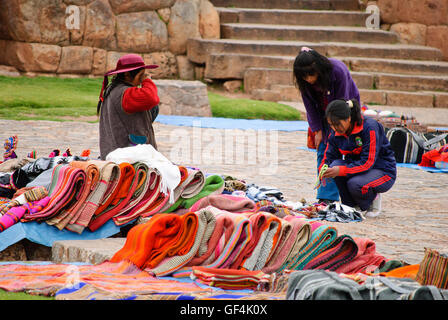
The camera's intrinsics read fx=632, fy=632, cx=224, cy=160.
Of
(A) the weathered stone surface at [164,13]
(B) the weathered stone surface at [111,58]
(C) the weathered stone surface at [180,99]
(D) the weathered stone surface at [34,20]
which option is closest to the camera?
(C) the weathered stone surface at [180,99]

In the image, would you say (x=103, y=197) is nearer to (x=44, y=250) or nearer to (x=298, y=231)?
(x=44, y=250)

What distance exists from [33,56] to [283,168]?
940 cm

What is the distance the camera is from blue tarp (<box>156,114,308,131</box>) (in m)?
11.6

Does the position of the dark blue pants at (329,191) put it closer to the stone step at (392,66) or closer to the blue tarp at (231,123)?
the blue tarp at (231,123)

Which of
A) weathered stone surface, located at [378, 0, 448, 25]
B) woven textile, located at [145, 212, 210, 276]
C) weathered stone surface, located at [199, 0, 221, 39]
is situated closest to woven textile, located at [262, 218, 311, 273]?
woven textile, located at [145, 212, 210, 276]

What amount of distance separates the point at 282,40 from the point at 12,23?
6.97 metres

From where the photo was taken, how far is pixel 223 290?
327 centimetres

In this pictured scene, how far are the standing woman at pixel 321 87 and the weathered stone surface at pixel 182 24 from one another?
11.5 meters

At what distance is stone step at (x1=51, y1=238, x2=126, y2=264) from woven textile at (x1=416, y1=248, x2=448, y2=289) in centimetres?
182

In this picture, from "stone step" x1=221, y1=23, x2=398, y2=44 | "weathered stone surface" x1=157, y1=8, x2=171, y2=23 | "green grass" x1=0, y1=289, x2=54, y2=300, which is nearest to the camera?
"green grass" x1=0, y1=289, x2=54, y2=300

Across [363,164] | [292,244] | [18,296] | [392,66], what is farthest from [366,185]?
[392,66]

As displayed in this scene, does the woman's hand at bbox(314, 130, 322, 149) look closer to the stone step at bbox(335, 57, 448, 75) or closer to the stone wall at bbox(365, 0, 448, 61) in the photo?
the stone step at bbox(335, 57, 448, 75)

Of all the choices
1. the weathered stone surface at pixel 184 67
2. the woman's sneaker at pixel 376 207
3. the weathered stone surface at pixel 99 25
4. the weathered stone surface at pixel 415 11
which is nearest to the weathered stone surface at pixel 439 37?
the weathered stone surface at pixel 415 11

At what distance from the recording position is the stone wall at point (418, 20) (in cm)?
1722
